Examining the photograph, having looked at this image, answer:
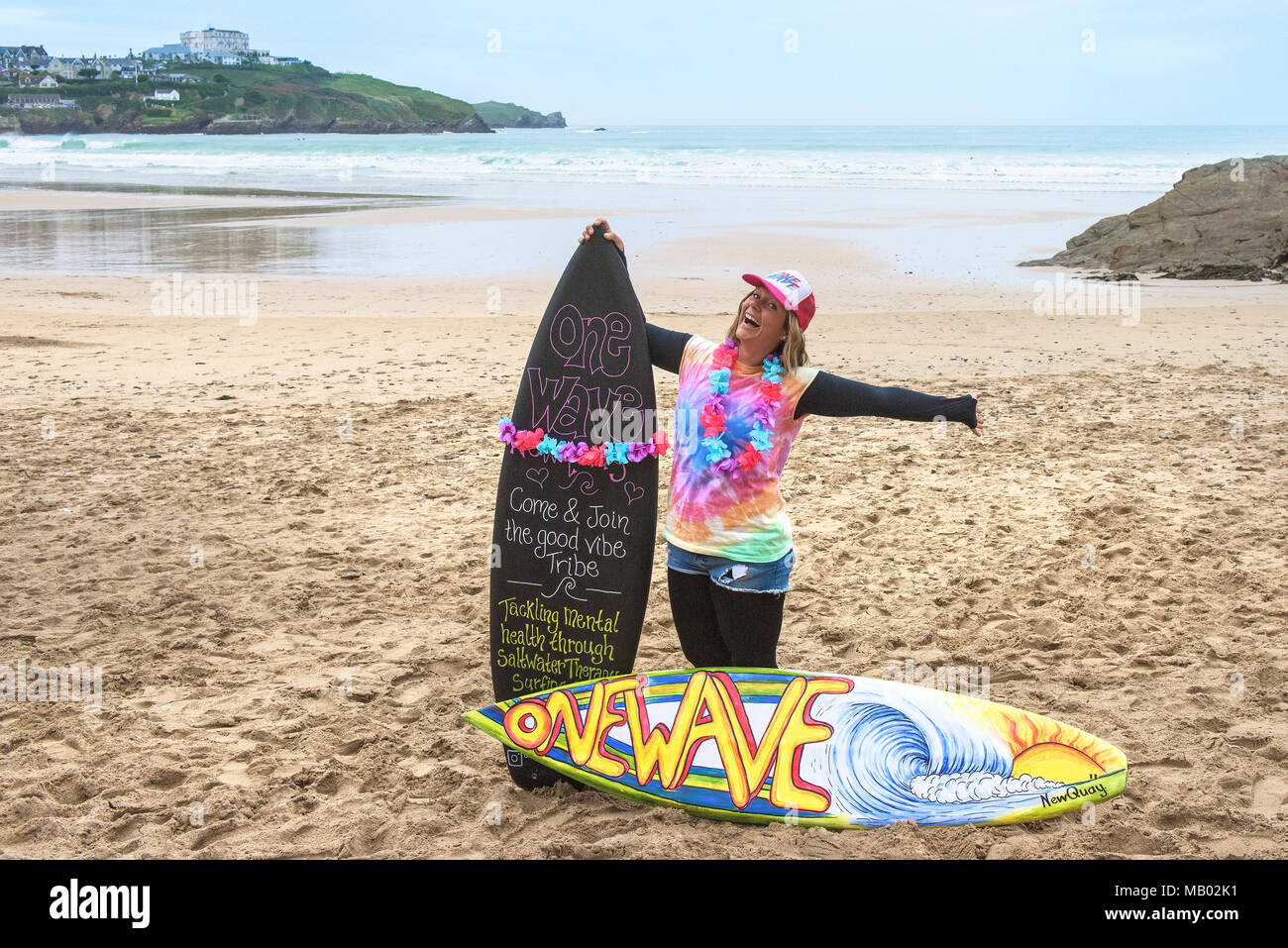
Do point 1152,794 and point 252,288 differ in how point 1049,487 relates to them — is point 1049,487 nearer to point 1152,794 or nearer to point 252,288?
point 1152,794

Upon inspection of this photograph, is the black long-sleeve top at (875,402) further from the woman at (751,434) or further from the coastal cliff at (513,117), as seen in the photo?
the coastal cliff at (513,117)

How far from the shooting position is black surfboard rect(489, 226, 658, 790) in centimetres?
375

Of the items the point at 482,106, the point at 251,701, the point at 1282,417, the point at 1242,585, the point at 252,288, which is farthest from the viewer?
the point at 482,106

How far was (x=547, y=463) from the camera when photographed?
3826 millimetres

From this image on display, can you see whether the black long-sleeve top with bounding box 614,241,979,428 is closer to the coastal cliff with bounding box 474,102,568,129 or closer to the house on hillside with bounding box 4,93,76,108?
the house on hillside with bounding box 4,93,76,108

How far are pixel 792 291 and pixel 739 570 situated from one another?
2.89 feet

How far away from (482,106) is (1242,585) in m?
138

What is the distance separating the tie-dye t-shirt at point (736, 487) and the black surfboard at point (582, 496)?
438 millimetres

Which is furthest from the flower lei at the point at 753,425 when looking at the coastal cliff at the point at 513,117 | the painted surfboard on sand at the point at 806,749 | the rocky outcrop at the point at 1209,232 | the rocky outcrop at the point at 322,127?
the coastal cliff at the point at 513,117

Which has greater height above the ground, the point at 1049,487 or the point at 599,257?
the point at 599,257

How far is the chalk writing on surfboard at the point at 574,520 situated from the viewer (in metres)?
3.75

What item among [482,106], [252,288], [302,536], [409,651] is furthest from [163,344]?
[482,106]

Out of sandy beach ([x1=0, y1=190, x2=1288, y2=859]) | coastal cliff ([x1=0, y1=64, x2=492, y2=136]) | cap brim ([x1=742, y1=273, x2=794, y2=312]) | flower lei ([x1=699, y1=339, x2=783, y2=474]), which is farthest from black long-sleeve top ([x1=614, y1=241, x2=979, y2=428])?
coastal cliff ([x1=0, y1=64, x2=492, y2=136])

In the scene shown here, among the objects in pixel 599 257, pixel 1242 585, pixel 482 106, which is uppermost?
pixel 482 106
